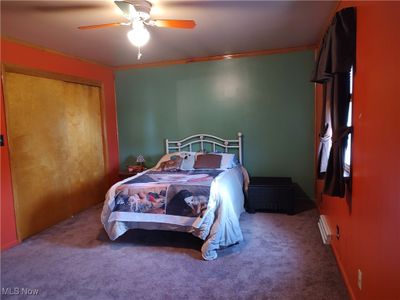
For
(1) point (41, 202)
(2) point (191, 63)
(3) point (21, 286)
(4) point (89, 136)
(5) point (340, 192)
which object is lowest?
(3) point (21, 286)

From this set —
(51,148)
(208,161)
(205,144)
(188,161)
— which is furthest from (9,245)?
(205,144)

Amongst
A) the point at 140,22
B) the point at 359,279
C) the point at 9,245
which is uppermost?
the point at 140,22

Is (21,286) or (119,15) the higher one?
(119,15)

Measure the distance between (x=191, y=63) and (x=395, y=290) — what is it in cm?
393

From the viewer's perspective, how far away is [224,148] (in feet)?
14.6

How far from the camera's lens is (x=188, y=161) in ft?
13.5

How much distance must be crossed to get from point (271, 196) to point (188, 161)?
1.27 metres

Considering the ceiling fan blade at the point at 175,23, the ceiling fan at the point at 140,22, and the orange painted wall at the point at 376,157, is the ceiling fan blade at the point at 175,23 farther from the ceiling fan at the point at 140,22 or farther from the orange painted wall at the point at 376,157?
the orange painted wall at the point at 376,157

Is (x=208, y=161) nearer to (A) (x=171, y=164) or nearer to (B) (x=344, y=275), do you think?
(A) (x=171, y=164)

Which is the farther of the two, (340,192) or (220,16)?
(220,16)

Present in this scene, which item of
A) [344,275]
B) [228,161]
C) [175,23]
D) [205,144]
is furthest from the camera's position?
[205,144]

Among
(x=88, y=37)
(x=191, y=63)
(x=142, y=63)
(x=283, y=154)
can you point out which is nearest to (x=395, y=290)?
(x=283, y=154)

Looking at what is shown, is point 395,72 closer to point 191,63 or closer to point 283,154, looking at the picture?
point 283,154

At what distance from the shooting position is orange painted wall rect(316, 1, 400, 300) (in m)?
1.23
